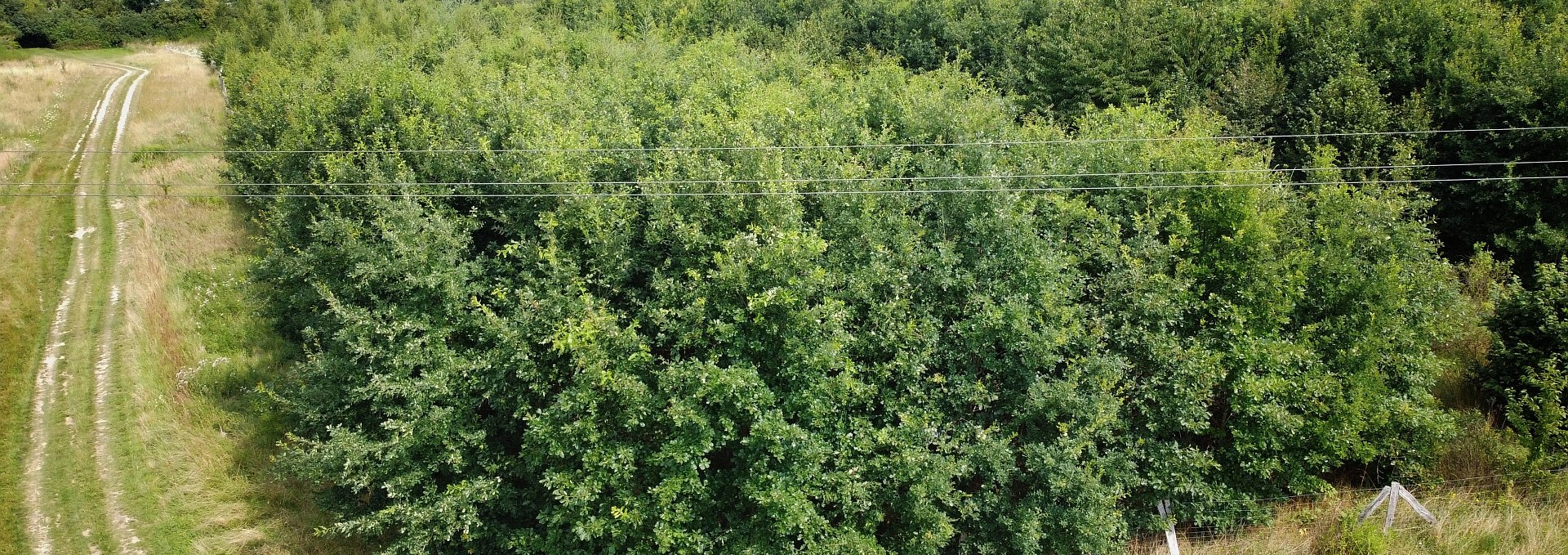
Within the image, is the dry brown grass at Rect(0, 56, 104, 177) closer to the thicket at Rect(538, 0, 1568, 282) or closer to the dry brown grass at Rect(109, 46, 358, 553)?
the dry brown grass at Rect(109, 46, 358, 553)

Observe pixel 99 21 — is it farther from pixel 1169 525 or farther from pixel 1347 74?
pixel 1347 74

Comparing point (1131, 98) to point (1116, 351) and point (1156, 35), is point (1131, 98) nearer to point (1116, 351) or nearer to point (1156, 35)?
point (1156, 35)

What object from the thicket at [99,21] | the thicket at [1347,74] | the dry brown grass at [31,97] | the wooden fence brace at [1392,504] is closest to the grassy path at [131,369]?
the dry brown grass at [31,97]

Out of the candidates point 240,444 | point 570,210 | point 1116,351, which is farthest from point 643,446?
point 240,444

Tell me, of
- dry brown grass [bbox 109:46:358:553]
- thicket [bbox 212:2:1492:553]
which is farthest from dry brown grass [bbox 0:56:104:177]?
thicket [bbox 212:2:1492:553]

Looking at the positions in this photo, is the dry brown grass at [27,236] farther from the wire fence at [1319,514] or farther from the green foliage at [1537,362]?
the green foliage at [1537,362]
